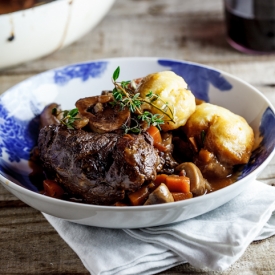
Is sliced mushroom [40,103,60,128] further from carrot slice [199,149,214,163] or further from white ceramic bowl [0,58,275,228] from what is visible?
carrot slice [199,149,214,163]

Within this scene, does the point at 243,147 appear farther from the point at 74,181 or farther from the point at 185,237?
the point at 74,181

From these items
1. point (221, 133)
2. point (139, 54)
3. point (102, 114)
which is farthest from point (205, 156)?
point (139, 54)

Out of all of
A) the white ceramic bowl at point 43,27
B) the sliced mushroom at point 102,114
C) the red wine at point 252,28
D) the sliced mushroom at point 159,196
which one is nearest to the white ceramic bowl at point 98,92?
the sliced mushroom at point 159,196

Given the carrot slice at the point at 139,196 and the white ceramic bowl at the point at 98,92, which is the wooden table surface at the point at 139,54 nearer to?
the white ceramic bowl at the point at 98,92

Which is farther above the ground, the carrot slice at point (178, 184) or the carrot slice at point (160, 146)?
the carrot slice at point (160, 146)

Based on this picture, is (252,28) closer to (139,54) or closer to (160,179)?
(139,54)

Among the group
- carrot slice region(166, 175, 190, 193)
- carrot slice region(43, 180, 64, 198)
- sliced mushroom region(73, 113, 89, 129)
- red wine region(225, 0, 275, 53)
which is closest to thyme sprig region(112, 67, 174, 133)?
sliced mushroom region(73, 113, 89, 129)
